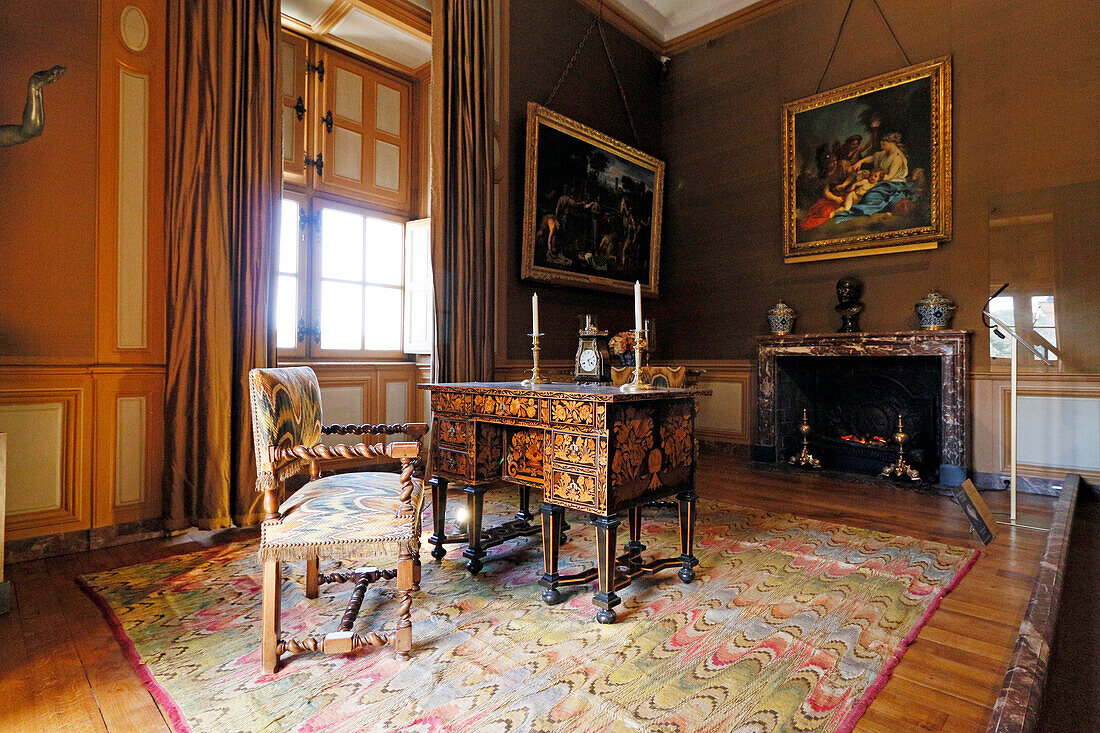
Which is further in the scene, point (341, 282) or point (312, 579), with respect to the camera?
point (341, 282)

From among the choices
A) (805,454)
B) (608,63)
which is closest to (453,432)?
(805,454)

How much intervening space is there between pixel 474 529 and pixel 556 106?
439cm

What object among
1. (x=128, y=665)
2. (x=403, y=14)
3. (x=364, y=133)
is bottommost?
(x=128, y=665)

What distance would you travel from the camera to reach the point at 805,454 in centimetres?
550

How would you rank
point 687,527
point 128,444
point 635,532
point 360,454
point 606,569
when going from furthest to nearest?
point 128,444
point 635,532
point 687,527
point 606,569
point 360,454

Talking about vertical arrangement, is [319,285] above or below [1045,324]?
→ above

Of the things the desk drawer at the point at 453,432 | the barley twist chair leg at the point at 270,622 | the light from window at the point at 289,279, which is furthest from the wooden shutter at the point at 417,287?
the barley twist chair leg at the point at 270,622

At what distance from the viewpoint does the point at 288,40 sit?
4730mm

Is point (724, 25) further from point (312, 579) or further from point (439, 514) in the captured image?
point (312, 579)

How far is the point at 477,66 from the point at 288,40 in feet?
5.59

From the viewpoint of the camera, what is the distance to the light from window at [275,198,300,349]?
15.3 feet

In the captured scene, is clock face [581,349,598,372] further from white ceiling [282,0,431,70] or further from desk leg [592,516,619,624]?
white ceiling [282,0,431,70]

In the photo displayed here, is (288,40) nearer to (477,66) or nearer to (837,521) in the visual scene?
(477,66)

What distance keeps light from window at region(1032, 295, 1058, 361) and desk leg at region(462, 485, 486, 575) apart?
4.61 meters
